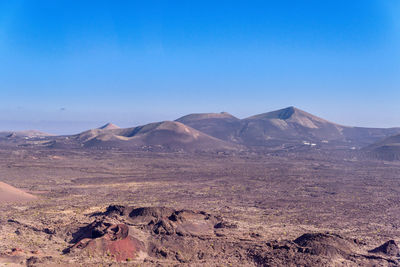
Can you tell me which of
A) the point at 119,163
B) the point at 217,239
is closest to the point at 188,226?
the point at 217,239

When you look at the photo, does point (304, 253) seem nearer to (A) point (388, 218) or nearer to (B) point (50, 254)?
(B) point (50, 254)

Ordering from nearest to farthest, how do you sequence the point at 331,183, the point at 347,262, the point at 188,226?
the point at 347,262, the point at 188,226, the point at 331,183

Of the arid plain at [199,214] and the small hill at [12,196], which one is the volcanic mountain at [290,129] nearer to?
the arid plain at [199,214]

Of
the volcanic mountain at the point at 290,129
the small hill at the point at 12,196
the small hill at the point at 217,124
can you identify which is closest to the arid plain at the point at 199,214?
the small hill at the point at 12,196

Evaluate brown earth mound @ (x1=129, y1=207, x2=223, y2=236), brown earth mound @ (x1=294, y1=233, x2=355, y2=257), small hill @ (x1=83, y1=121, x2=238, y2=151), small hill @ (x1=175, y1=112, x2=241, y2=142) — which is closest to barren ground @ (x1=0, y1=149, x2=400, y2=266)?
brown earth mound @ (x1=294, y1=233, x2=355, y2=257)

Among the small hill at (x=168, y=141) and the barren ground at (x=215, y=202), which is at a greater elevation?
the small hill at (x=168, y=141)

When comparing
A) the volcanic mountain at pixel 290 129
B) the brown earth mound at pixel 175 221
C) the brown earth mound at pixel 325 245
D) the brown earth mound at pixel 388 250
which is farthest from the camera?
the volcanic mountain at pixel 290 129

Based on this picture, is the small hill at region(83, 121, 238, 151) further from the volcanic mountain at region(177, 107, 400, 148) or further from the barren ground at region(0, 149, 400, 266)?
the barren ground at region(0, 149, 400, 266)

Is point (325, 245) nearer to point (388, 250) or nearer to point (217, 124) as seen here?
point (388, 250)
